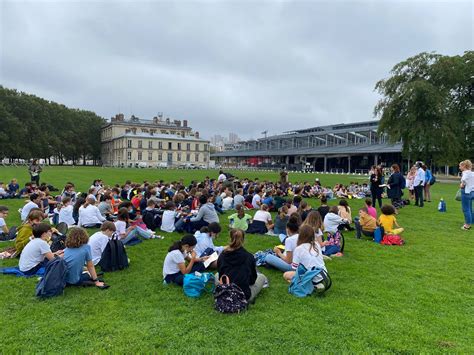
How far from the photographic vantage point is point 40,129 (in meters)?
68.3

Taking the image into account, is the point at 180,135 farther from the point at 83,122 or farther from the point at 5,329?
the point at 5,329

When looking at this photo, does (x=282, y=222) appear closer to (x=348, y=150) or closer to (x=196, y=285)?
(x=196, y=285)

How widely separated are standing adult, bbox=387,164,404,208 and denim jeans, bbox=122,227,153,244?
33.2ft

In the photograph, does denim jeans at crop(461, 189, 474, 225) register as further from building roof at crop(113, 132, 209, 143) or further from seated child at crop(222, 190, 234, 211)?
building roof at crop(113, 132, 209, 143)

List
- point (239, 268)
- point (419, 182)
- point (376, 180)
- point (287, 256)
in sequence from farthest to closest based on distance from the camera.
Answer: point (419, 182) → point (376, 180) → point (287, 256) → point (239, 268)

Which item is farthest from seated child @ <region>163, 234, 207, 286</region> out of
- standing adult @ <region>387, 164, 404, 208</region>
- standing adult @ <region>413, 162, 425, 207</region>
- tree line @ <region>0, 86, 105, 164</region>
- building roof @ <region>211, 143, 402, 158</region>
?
tree line @ <region>0, 86, 105, 164</region>

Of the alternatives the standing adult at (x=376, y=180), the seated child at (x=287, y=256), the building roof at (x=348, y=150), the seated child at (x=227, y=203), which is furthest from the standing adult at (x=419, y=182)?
the building roof at (x=348, y=150)

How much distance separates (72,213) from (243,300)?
7.42 meters

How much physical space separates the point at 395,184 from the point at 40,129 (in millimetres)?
73500

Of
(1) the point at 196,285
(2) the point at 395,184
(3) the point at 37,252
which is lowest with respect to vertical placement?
(1) the point at 196,285

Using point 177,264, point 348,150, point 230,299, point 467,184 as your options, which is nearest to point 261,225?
point 177,264

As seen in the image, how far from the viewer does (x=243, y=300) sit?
4.49m

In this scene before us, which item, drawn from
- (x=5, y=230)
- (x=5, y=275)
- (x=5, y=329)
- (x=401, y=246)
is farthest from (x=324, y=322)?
(x=5, y=230)

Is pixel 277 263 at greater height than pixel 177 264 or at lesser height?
lesser
